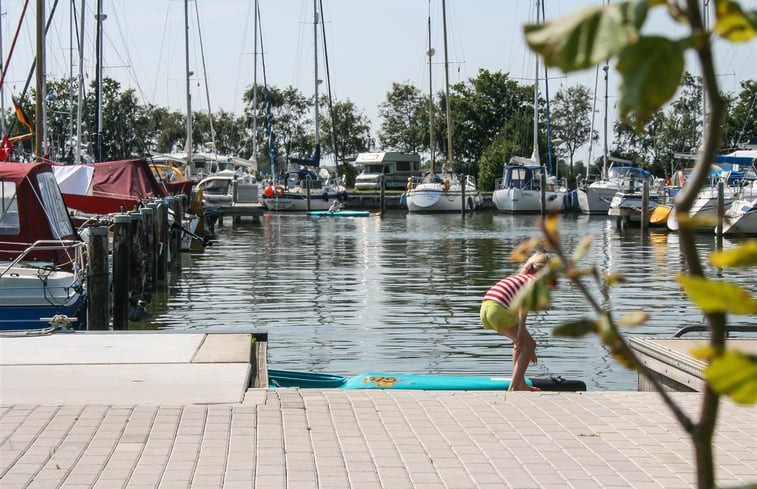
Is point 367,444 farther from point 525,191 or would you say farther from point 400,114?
point 400,114

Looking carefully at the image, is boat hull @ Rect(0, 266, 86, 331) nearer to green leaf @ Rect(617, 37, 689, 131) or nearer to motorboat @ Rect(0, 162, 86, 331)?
motorboat @ Rect(0, 162, 86, 331)

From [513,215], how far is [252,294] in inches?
1528

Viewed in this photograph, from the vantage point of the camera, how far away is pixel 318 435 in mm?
7250

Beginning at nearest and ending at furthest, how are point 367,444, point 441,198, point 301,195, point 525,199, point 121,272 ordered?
point 367,444, point 121,272, point 525,199, point 441,198, point 301,195

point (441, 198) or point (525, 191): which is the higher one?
point (525, 191)

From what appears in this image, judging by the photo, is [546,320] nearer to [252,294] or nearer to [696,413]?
[252,294]

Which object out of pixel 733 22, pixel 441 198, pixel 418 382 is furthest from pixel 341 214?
pixel 733 22

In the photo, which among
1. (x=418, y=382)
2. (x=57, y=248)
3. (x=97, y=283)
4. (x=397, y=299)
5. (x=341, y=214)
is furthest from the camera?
(x=341, y=214)

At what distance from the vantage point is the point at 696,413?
25.9 feet

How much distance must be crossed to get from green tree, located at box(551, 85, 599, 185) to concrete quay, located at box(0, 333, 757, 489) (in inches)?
3449

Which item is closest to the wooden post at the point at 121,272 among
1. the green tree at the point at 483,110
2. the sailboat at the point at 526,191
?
the sailboat at the point at 526,191

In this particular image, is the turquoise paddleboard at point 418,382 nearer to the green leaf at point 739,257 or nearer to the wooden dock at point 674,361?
the wooden dock at point 674,361

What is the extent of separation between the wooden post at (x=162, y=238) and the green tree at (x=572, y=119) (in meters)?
69.3

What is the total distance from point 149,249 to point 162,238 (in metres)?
3.50
